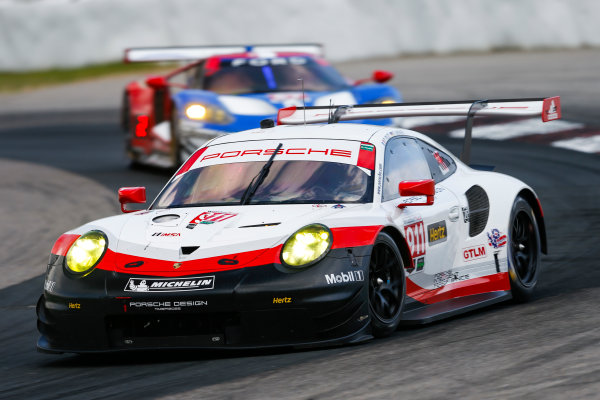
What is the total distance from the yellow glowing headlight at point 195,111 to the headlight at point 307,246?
7.44m

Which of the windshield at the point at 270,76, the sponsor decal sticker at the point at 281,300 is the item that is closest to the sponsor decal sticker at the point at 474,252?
the sponsor decal sticker at the point at 281,300

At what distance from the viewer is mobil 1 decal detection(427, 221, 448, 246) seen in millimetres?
7012

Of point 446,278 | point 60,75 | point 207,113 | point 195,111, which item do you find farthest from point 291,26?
point 446,278

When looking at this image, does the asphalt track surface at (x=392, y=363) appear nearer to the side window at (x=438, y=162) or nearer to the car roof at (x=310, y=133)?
the side window at (x=438, y=162)

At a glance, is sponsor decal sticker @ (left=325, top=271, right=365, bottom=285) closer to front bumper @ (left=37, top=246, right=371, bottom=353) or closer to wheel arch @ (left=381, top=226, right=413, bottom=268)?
front bumper @ (left=37, top=246, right=371, bottom=353)

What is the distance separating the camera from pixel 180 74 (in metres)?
15.4

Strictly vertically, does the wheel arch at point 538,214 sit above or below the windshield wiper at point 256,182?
below

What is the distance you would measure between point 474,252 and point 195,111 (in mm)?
6531

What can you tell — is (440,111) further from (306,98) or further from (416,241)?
(306,98)

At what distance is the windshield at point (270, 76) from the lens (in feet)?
46.0

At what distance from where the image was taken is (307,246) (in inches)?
240

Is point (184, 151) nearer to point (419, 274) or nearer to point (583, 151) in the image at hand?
point (583, 151)

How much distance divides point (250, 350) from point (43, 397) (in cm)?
119

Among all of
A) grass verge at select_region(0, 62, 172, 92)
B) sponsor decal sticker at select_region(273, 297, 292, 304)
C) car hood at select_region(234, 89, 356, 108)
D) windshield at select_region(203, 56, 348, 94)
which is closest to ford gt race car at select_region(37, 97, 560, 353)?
sponsor decal sticker at select_region(273, 297, 292, 304)
